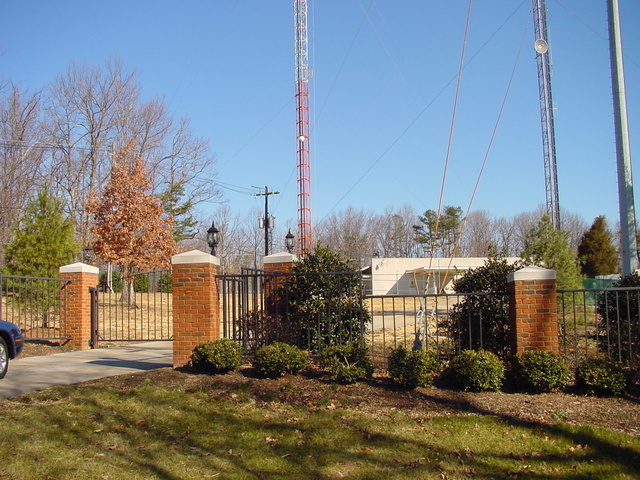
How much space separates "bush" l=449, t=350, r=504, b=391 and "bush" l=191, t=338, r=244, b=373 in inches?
122

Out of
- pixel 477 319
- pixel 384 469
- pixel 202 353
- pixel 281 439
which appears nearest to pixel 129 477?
pixel 281 439

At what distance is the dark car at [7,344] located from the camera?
804 centimetres

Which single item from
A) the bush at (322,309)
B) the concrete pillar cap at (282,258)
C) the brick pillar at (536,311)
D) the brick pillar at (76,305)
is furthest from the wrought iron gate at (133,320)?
the brick pillar at (536,311)

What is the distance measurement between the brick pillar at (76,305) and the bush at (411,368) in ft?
27.1

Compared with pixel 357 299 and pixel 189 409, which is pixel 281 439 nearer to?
pixel 189 409

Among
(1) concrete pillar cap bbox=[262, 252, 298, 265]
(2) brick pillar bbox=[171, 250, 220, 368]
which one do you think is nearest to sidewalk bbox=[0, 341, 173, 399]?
(2) brick pillar bbox=[171, 250, 220, 368]

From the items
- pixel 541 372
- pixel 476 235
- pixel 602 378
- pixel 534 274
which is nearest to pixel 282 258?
pixel 534 274

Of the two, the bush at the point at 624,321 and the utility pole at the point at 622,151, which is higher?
the utility pole at the point at 622,151

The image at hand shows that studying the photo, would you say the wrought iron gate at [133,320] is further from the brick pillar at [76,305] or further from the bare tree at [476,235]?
the bare tree at [476,235]

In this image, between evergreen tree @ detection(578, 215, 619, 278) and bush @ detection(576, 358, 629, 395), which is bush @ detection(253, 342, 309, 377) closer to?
bush @ detection(576, 358, 629, 395)

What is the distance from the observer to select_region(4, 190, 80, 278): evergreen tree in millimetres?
14699

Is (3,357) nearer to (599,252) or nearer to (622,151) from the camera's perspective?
(622,151)

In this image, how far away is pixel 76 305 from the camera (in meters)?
12.6

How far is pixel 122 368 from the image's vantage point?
9055mm
